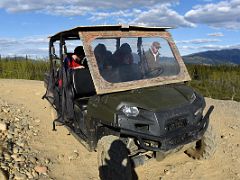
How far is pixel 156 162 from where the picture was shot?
577 centimetres

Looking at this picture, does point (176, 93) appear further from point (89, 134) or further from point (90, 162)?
point (90, 162)

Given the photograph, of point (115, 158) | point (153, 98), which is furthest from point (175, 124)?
point (115, 158)

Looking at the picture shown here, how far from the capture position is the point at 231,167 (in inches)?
220

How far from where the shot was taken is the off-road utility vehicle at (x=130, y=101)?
4438 mm

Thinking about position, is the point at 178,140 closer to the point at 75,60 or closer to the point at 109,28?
the point at 109,28

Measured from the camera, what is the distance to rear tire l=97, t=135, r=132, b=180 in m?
4.46

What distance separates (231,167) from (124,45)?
249cm

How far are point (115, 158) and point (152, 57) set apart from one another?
5.96 feet

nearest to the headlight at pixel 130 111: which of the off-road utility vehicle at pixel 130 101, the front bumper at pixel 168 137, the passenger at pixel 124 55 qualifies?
the off-road utility vehicle at pixel 130 101

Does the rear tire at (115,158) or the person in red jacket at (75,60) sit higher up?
the person in red jacket at (75,60)

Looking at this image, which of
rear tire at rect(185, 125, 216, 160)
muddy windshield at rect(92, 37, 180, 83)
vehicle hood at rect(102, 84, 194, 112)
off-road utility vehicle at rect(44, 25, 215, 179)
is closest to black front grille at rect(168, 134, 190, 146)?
off-road utility vehicle at rect(44, 25, 215, 179)

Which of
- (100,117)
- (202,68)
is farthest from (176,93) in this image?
(202,68)

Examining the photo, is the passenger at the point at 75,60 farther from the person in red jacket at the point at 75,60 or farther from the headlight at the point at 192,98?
the headlight at the point at 192,98

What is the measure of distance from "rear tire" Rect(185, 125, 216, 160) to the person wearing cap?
48.7 inches
